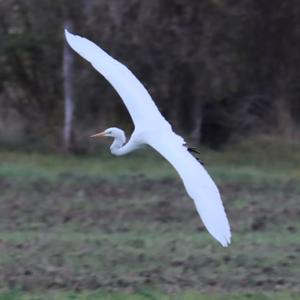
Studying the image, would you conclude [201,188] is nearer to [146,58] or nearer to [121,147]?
[121,147]

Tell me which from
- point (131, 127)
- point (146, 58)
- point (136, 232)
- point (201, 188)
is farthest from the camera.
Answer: point (131, 127)

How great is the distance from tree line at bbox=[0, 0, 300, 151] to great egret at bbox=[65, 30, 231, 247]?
9.77 meters

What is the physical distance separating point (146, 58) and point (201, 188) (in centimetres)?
1289

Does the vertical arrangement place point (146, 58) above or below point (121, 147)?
above

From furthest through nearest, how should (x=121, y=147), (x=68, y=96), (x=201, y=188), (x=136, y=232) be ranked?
(x=68, y=96) → (x=136, y=232) → (x=121, y=147) → (x=201, y=188)

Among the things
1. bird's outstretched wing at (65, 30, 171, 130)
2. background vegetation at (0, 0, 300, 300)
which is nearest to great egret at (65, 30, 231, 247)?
bird's outstretched wing at (65, 30, 171, 130)

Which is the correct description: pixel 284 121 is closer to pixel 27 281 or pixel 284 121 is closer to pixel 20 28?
pixel 20 28

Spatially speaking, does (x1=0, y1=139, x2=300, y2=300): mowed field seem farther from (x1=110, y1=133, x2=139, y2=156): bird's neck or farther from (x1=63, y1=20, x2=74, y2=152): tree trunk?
(x1=110, y1=133, x2=139, y2=156): bird's neck

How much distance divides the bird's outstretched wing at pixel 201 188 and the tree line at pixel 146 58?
11.7 meters

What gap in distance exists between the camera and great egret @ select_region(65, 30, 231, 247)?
6.57 m

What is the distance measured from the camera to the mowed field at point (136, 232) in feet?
29.3

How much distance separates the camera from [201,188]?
6.82 metres

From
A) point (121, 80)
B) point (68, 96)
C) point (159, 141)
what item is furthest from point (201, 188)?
point (68, 96)

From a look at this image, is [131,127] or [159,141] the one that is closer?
[159,141]
